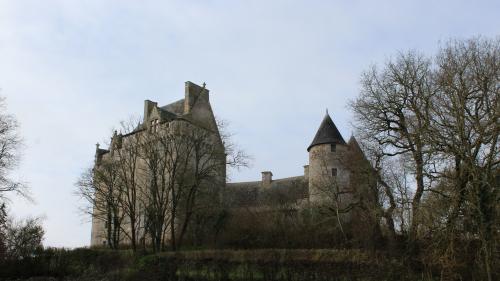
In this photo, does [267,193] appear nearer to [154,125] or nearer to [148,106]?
[154,125]

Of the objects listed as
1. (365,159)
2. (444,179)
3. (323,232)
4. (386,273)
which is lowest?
(386,273)

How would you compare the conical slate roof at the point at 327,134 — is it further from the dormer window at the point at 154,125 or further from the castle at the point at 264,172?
the dormer window at the point at 154,125

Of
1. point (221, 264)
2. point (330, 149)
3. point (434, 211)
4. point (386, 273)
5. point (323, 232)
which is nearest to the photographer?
point (434, 211)

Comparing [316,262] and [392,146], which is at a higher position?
[392,146]

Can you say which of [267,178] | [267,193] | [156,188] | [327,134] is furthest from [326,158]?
[156,188]

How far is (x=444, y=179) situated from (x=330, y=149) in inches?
743

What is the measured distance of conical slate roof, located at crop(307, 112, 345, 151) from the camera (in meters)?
40.6

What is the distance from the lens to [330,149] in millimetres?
40312

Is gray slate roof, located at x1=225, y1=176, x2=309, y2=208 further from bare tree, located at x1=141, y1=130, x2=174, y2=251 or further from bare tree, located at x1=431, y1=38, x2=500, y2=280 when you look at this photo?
bare tree, located at x1=431, y1=38, x2=500, y2=280

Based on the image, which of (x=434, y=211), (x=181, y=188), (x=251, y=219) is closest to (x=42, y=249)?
(x=181, y=188)

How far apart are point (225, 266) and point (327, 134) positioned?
16977mm

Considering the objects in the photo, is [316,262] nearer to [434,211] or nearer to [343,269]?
[343,269]

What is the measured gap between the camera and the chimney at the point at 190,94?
149ft

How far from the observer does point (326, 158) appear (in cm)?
3991
